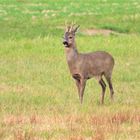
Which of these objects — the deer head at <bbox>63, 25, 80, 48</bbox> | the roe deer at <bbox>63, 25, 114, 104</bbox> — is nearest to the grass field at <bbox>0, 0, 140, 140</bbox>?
the roe deer at <bbox>63, 25, 114, 104</bbox>

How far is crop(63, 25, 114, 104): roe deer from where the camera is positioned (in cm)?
1348

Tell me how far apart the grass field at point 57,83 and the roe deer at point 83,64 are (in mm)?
470

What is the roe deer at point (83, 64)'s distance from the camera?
44.2 ft

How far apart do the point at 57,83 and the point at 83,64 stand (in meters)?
3.00

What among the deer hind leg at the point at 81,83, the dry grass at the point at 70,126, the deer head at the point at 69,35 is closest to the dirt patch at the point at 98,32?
the deer hind leg at the point at 81,83

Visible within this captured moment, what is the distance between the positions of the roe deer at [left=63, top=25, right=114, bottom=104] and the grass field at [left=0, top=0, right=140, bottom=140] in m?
0.47

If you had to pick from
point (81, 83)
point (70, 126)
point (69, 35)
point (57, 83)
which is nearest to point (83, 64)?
point (81, 83)

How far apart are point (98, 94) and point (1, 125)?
15.8ft

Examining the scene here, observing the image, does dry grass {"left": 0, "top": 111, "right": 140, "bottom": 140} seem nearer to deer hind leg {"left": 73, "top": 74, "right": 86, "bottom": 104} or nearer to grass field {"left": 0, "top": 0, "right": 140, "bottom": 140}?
grass field {"left": 0, "top": 0, "right": 140, "bottom": 140}

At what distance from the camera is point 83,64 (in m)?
13.8

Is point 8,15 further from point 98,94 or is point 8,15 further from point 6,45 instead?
point 98,94

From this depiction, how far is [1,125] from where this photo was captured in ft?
35.0

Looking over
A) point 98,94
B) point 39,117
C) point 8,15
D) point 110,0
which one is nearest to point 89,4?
point 110,0

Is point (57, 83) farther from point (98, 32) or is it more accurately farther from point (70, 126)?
point (98, 32)
